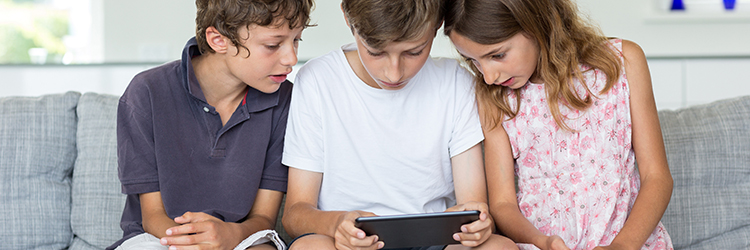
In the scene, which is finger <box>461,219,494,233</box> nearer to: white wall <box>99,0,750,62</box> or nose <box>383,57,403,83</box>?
nose <box>383,57,403,83</box>

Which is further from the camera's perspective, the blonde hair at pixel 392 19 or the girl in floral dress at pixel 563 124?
the girl in floral dress at pixel 563 124

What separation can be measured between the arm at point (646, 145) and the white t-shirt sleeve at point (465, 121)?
1.14 ft

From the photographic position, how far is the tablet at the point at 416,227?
113 cm

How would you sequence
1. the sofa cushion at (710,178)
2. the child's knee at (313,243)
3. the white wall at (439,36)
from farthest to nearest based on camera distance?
the white wall at (439,36) → the sofa cushion at (710,178) → the child's knee at (313,243)

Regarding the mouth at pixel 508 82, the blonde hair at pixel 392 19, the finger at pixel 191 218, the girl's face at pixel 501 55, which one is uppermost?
the blonde hair at pixel 392 19

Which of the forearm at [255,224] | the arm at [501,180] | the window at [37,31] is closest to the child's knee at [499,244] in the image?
the arm at [501,180]

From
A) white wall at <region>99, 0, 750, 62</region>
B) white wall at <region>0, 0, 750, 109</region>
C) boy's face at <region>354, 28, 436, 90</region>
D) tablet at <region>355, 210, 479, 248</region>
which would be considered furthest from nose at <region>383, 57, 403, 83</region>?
white wall at <region>99, 0, 750, 62</region>

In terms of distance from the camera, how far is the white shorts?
129 centimetres

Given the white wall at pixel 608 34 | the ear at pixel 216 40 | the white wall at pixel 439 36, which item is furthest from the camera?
the white wall at pixel 439 36

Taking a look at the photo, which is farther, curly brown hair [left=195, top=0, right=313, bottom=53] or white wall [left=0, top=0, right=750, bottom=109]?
white wall [left=0, top=0, right=750, bottom=109]

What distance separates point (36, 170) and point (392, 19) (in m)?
1.15

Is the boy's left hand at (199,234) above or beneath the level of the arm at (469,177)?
beneath

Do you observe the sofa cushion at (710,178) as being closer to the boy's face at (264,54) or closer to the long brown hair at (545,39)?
the long brown hair at (545,39)

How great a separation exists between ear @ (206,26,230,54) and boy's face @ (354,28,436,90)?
1.07 ft
